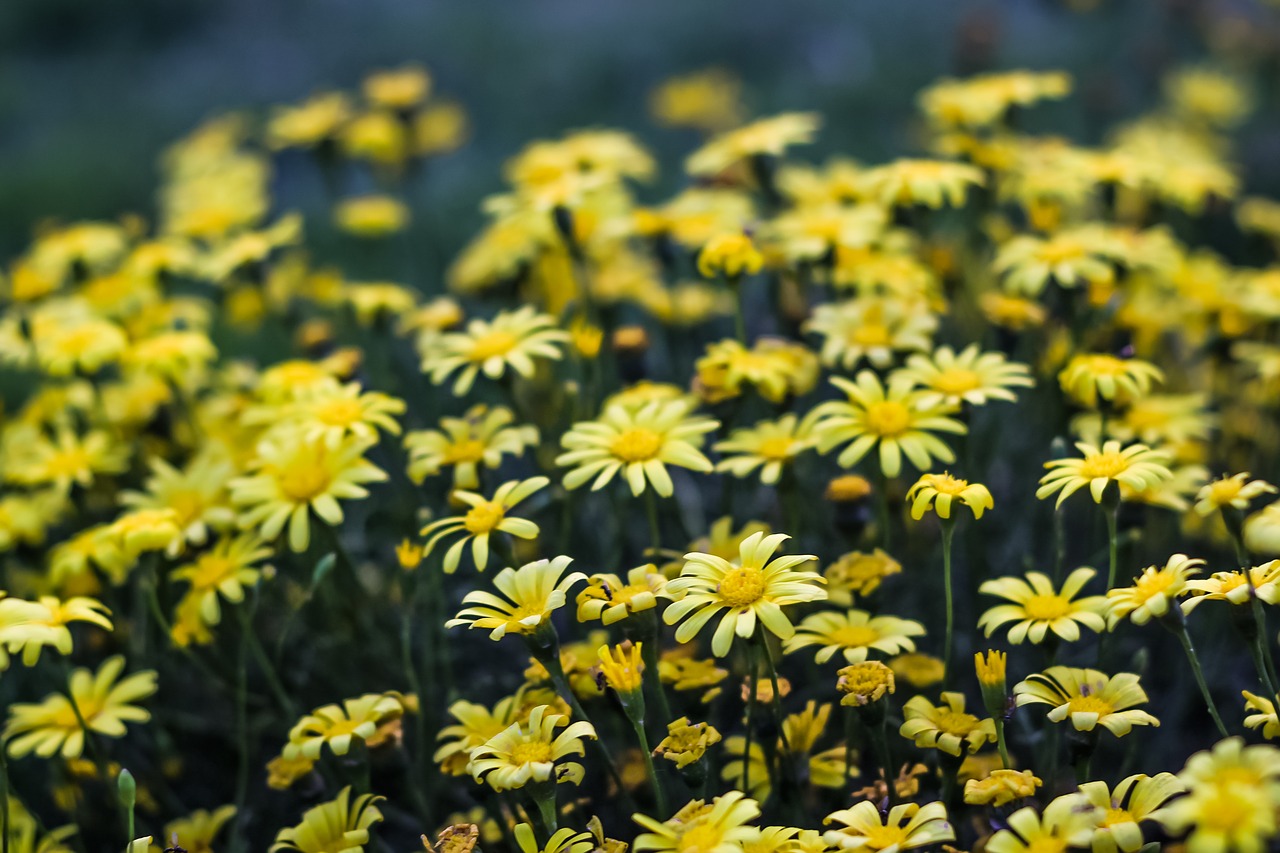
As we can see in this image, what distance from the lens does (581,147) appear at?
3.41 metres

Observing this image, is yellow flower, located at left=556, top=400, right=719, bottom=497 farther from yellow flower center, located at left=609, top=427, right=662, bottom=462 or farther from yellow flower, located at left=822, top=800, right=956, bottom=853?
yellow flower, located at left=822, top=800, right=956, bottom=853

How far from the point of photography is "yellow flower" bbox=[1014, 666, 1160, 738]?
190cm

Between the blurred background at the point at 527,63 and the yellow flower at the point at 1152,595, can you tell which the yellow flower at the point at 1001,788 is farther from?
the blurred background at the point at 527,63

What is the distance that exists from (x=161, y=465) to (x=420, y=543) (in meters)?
0.61

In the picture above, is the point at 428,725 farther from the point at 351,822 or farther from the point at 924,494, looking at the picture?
the point at 924,494

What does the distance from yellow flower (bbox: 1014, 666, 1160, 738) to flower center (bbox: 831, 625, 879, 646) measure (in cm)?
26

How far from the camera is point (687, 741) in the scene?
1.95 meters

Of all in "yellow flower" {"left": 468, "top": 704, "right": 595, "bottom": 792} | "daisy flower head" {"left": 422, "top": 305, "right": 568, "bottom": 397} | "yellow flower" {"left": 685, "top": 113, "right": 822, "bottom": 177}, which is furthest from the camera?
"yellow flower" {"left": 685, "top": 113, "right": 822, "bottom": 177}

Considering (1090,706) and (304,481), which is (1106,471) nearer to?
(1090,706)

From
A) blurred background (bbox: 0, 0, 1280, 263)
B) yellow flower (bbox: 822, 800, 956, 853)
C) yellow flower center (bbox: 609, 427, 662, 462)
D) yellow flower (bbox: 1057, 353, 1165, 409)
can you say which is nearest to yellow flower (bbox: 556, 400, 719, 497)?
yellow flower center (bbox: 609, 427, 662, 462)

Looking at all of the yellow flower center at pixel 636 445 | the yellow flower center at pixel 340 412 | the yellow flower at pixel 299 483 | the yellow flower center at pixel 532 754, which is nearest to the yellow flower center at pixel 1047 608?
the yellow flower center at pixel 636 445

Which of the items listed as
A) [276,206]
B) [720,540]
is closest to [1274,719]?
[720,540]

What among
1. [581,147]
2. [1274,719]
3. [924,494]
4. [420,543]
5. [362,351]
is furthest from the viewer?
[362,351]

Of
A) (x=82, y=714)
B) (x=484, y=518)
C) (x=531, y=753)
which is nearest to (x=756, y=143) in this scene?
(x=484, y=518)
